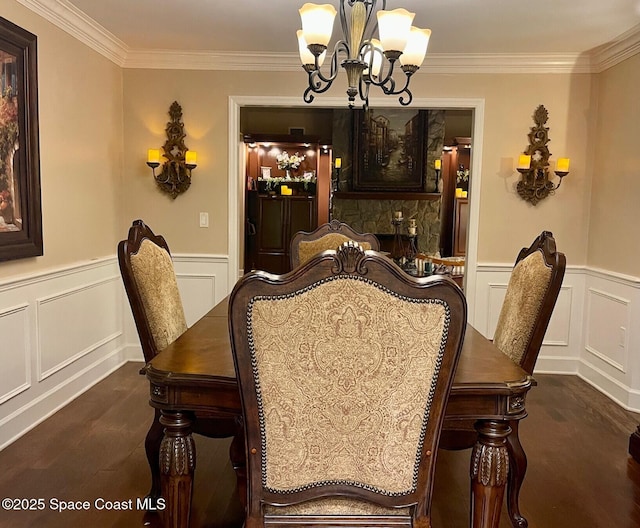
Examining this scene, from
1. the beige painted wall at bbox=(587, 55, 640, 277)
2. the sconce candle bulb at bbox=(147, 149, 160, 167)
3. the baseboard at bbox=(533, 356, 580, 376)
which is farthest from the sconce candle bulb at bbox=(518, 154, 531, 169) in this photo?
the sconce candle bulb at bbox=(147, 149, 160, 167)

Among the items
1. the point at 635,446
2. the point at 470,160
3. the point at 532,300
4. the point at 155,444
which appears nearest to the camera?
the point at 532,300

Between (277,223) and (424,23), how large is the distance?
524cm

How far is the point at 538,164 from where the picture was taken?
164 inches

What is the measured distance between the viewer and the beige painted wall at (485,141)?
13.8ft

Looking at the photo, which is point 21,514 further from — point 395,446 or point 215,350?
point 395,446

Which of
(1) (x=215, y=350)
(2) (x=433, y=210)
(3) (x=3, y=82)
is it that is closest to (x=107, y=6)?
(3) (x=3, y=82)

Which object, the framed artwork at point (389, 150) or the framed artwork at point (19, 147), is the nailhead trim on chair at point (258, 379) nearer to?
the framed artwork at point (19, 147)

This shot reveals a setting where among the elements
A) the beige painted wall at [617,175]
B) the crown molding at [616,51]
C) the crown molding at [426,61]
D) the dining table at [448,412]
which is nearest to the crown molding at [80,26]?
the crown molding at [426,61]

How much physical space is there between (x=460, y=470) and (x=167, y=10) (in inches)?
121

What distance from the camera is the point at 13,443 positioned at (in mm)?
2857

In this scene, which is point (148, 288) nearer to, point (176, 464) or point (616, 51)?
point (176, 464)

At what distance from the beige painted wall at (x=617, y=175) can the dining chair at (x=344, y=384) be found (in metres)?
2.88

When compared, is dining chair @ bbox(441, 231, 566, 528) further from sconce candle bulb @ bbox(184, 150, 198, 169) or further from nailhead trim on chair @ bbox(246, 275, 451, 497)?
sconce candle bulb @ bbox(184, 150, 198, 169)

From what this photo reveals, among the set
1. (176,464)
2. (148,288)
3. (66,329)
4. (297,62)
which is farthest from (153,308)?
(297,62)
